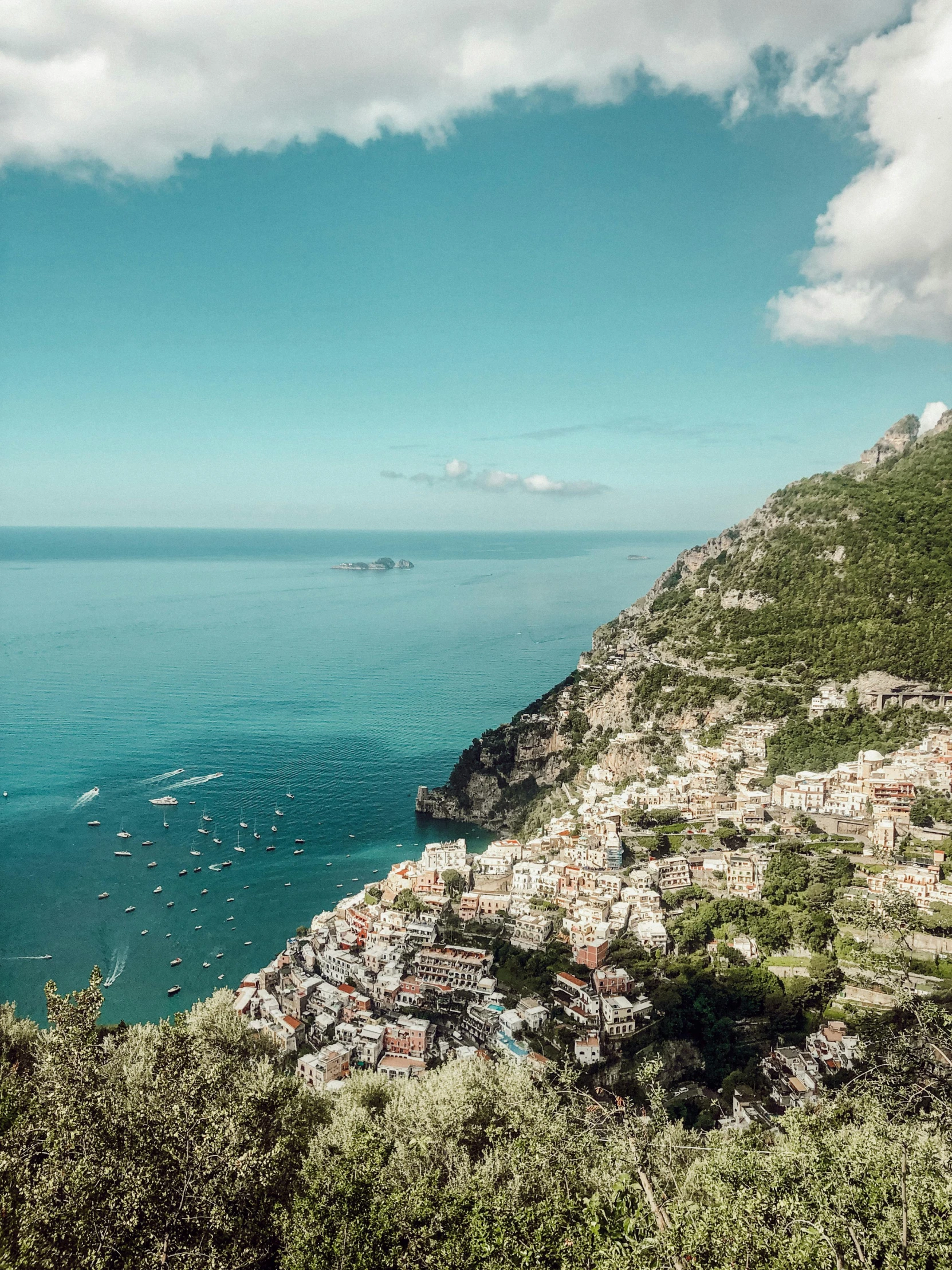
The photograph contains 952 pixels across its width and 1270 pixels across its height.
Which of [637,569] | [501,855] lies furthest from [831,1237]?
[637,569]

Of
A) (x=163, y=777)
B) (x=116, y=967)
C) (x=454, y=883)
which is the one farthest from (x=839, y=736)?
(x=163, y=777)

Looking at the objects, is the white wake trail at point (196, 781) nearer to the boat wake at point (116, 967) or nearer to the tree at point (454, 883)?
the boat wake at point (116, 967)

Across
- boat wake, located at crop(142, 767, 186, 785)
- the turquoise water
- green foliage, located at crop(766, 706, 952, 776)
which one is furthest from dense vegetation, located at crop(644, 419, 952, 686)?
boat wake, located at crop(142, 767, 186, 785)

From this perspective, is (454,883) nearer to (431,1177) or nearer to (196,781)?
(431,1177)

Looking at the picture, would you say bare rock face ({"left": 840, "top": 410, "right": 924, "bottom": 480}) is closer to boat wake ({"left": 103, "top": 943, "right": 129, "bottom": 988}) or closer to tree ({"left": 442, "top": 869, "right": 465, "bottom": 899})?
tree ({"left": 442, "top": 869, "right": 465, "bottom": 899})

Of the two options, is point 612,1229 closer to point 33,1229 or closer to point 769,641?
point 33,1229
